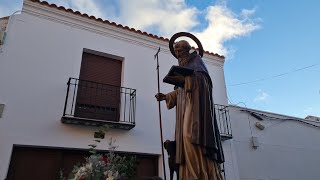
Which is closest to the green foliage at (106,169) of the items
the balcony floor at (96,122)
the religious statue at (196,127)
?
the religious statue at (196,127)

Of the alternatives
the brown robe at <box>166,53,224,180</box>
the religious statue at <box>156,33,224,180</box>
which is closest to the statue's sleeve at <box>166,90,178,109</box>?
the religious statue at <box>156,33,224,180</box>

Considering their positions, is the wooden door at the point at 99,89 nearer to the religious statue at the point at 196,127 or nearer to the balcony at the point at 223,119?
the balcony at the point at 223,119

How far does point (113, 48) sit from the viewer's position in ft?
20.4

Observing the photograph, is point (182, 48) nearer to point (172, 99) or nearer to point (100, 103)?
point (172, 99)

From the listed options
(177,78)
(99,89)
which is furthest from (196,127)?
(99,89)

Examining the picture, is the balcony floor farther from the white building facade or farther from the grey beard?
the grey beard

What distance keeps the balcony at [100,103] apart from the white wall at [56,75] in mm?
166

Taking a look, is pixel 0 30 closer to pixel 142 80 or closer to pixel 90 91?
pixel 90 91

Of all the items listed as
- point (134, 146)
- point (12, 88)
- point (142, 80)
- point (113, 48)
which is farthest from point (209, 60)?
point (12, 88)

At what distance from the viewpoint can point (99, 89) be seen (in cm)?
568

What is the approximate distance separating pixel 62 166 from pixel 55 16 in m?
3.24

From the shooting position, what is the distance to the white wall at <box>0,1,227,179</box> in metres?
4.68

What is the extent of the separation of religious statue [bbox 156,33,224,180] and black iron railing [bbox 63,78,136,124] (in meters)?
2.82

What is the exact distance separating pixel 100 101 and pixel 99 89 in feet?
0.90
